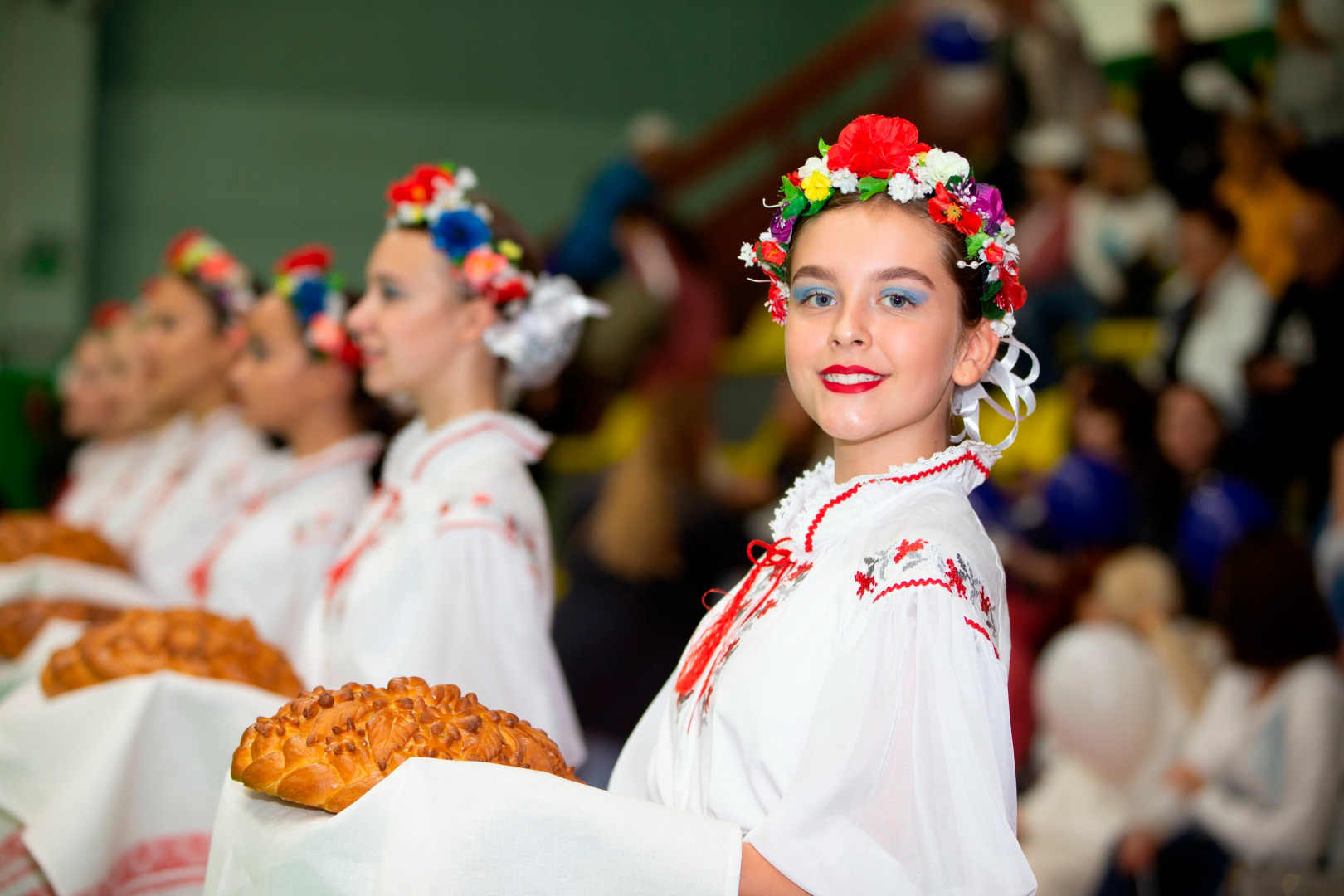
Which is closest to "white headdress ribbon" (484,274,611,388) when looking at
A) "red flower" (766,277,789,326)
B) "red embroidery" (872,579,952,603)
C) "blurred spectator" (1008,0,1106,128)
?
"red flower" (766,277,789,326)

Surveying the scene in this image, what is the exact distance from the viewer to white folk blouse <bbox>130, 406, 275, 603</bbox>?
12.7 feet

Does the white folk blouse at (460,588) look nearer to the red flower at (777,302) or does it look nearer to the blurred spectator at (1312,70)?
the red flower at (777,302)

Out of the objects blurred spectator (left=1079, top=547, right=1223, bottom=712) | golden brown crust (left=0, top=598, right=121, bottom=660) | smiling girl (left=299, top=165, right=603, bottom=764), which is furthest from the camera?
blurred spectator (left=1079, top=547, right=1223, bottom=712)

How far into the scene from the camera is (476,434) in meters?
2.55

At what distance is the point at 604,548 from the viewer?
12.9 ft

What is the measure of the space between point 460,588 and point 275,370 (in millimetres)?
1279

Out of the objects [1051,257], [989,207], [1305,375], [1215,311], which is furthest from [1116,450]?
[989,207]

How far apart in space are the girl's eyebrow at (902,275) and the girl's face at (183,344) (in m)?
3.12

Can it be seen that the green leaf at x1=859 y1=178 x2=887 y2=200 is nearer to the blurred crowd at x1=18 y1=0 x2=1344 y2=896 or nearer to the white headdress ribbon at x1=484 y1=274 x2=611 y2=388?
Answer: the blurred crowd at x1=18 y1=0 x2=1344 y2=896

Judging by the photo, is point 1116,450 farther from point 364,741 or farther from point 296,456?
point 364,741

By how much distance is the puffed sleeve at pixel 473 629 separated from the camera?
2264mm

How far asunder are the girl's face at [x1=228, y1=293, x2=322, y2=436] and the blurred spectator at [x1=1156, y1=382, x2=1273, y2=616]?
304 centimetres

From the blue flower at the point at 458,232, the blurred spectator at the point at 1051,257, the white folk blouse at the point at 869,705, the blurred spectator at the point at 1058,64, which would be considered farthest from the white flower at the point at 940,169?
the blurred spectator at the point at 1058,64

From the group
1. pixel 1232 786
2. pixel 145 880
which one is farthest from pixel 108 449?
pixel 1232 786
